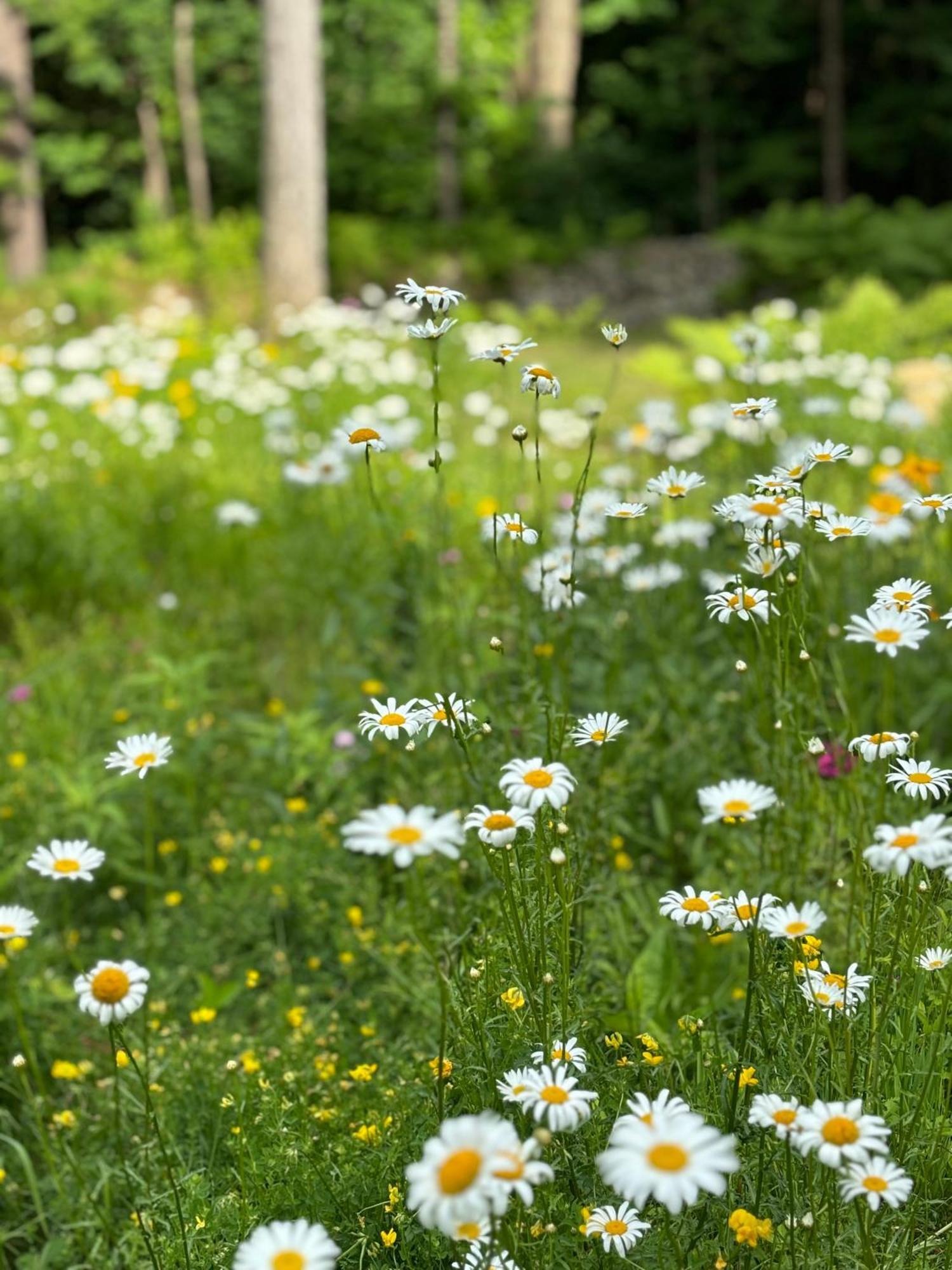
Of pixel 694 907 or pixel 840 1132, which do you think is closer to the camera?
pixel 840 1132

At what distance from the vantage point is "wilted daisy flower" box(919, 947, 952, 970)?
1350 millimetres

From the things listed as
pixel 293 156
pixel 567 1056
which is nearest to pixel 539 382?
pixel 567 1056

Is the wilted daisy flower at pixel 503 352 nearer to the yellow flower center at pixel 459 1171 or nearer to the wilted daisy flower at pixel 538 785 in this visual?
the wilted daisy flower at pixel 538 785

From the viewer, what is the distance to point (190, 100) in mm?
14352

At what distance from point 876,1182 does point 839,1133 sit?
0.25ft

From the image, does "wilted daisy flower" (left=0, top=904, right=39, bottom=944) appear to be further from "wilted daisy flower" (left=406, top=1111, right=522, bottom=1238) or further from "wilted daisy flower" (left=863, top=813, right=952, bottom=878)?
"wilted daisy flower" (left=863, top=813, right=952, bottom=878)

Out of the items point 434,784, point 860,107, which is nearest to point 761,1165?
point 434,784

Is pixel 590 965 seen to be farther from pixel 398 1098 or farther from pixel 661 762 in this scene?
pixel 661 762

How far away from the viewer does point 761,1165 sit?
4.02 ft

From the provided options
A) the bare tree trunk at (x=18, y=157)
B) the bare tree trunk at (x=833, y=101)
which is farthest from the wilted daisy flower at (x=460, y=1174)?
the bare tree trunk at (x=833, y=101)

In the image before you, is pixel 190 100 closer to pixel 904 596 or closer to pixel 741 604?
pixel 741 604

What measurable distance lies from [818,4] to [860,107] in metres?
1.45

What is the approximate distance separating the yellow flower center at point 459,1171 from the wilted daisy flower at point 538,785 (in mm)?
368

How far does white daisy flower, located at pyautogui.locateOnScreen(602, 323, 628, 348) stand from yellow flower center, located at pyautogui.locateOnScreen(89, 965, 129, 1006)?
3.24 feet
